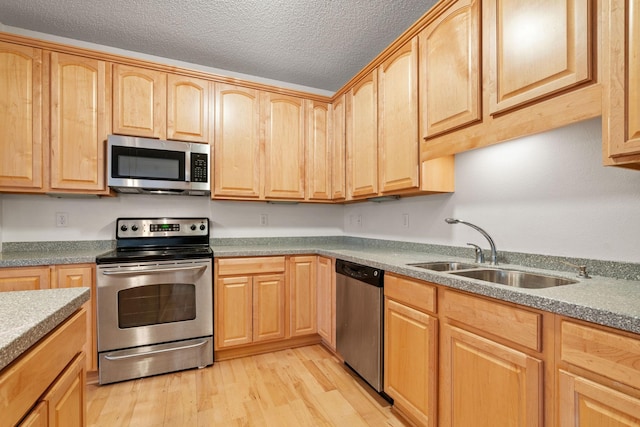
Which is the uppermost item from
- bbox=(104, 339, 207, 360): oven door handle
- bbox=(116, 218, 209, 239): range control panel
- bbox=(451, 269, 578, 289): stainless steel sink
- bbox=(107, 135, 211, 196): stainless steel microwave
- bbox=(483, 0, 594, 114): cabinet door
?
bbox=(483, 0, 594, 114): cabinet door

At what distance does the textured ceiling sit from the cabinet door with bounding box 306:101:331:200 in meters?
0.42

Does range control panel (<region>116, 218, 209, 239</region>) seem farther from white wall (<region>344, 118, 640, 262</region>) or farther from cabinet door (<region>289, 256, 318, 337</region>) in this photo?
white wall (<region>344, 118, 640, 262</region>)

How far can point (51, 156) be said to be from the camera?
Result: 2.25 metres

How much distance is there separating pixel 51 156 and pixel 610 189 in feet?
11.1

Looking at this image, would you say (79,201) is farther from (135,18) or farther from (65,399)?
(65,399)

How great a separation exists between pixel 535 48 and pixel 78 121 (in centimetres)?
291

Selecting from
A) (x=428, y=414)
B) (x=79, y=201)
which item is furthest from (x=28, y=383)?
(x=79, y=201)

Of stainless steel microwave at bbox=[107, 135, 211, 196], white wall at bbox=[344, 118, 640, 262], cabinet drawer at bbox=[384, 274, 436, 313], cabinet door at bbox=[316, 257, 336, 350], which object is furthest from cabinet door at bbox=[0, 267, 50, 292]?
white wall at bbox=[344, 118, 640, 262]

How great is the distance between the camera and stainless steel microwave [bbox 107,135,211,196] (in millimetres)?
2355

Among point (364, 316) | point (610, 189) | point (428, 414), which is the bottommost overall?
point (428, 414)

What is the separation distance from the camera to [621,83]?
0.99 metres

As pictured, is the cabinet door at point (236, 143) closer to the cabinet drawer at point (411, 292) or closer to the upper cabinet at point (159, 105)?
the upper cabinet at point (159, 105)

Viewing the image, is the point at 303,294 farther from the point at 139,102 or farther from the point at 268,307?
the point at 139,102

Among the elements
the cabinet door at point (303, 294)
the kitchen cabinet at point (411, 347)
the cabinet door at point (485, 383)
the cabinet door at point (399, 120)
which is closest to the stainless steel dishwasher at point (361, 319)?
the kitchen cabinet at point (411, 347)
